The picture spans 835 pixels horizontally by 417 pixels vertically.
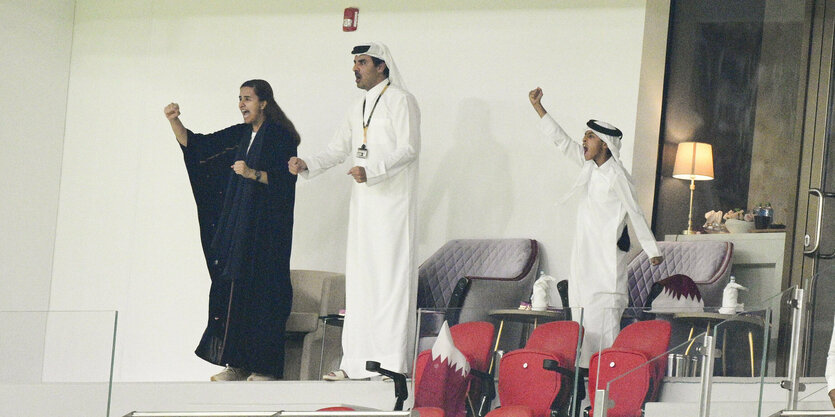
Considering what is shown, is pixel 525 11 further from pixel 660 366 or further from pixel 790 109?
pixel 660 366

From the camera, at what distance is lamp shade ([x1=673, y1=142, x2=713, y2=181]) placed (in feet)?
23.5

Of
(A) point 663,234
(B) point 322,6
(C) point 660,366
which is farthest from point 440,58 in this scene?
(C) point 660,366

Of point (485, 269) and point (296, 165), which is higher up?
point (296, 165)

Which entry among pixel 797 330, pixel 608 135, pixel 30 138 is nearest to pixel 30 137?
pixel 30 138

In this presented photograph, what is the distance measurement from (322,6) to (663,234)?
7.97 ft

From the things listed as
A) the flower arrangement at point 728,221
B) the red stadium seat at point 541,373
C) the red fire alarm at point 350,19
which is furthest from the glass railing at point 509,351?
the red fire alarm at point 350,19

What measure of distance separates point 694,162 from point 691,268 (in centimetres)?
78

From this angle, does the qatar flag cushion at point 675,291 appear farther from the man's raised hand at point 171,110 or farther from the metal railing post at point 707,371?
the man's raised hand at point 171,110

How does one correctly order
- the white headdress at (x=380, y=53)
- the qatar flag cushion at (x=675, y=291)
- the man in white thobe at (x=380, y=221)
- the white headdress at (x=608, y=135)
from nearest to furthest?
the qatar flag cushion at (x=675, y=291) → the man in white thobe at (x=380, y=221) → the white headdress at (x=608, y=135) → the white headdress at (x=380, y=53)

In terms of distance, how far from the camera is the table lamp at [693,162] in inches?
281

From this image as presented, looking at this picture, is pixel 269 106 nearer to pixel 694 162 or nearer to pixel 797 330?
pixel 694 162

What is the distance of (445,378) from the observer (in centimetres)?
444

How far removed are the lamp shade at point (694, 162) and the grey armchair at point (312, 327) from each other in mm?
1966

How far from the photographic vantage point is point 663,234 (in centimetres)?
721
